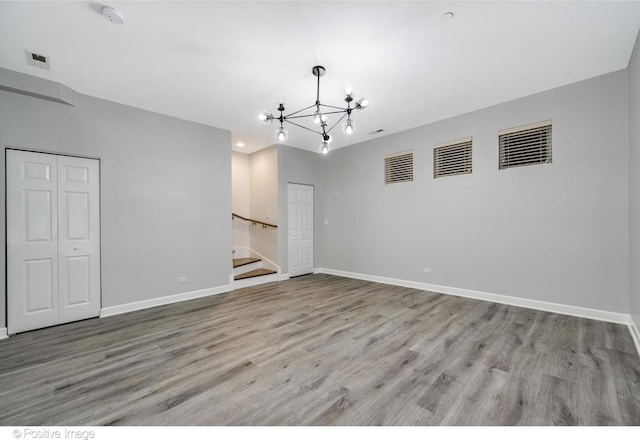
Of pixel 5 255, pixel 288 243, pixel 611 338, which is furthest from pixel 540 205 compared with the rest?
pixel 5 255

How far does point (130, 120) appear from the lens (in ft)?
13.1

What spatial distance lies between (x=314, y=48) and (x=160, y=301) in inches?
169

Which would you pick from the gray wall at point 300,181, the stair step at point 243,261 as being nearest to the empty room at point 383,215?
the stair step at point 243,261

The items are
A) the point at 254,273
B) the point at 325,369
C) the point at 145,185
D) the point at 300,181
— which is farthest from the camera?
the point at 300,181

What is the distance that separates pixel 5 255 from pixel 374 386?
175 inches

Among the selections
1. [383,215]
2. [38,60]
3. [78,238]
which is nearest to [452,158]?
[383,215]

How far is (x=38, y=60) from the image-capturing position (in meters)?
2.88

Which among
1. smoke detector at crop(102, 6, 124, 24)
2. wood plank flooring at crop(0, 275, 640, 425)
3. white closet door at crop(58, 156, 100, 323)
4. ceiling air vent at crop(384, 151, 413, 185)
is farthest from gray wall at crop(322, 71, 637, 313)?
white closet door at crop(58, 156, 100, 323)

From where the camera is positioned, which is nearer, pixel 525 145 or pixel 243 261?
pixel 525 145

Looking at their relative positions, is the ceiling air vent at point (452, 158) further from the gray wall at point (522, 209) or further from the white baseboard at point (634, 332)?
the white baseboard at point (634, 332)

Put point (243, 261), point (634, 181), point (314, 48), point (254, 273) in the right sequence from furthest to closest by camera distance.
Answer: point (243, 261), point (254, 273), point (634, 181), point (314, 48)

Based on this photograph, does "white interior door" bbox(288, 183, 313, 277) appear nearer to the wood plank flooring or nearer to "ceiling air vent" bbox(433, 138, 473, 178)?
the wood plank flooring

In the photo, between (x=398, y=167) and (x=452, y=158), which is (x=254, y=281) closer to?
(x=398, y=167)
